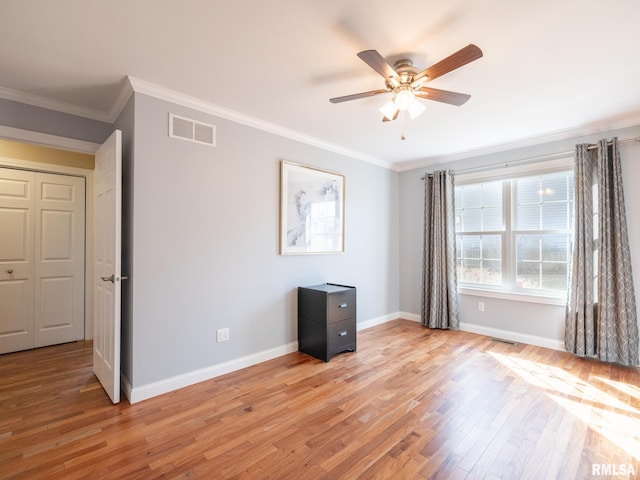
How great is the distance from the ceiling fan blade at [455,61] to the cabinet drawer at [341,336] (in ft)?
7.87

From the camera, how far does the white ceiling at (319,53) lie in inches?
64.6

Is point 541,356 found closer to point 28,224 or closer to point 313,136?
point 313,136

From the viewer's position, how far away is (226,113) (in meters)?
2.86

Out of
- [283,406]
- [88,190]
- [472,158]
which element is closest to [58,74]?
[88,190]

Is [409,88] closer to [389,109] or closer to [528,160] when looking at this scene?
[389,109]

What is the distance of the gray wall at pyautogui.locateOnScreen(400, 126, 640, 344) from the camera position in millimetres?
3023

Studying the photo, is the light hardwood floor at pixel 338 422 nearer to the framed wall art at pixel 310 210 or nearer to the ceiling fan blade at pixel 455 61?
the framed wall art at pixel 310 210

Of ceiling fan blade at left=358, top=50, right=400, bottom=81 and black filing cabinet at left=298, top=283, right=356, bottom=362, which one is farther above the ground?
ceiling fan blade at left=358, top=50, right=400, bottom=81

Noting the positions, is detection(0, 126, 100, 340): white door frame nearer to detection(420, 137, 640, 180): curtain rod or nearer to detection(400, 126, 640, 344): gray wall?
detection(400, 126, 640, 344): gray wall

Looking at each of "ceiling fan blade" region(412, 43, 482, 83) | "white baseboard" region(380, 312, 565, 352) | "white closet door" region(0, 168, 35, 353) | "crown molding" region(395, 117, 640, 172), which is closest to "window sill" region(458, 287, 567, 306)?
"white baseboard" region(380, 312, 565, 352)

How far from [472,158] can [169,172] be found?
3.85m

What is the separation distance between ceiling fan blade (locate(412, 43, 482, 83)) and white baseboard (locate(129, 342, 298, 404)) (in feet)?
9.34

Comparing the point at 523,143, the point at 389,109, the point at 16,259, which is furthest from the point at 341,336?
the point at 16,259

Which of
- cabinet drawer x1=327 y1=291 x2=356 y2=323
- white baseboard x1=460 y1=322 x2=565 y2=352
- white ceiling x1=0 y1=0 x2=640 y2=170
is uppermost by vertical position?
white ceiling x1=0 y1=0 x2=640 y2=170
